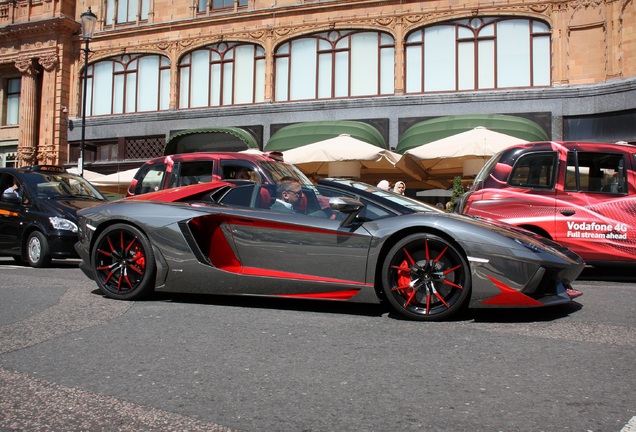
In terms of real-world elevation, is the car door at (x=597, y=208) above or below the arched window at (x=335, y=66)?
below

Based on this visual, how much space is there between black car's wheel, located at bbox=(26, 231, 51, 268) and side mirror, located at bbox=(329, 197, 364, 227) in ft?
20.9

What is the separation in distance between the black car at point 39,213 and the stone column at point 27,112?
61.6ft

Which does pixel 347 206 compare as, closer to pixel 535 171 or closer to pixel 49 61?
pixel 535 171

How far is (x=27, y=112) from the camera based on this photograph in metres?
28.2

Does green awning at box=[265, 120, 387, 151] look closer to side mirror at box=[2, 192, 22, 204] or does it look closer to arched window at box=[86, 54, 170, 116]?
arched window at box=[86, 54, 170, 116]

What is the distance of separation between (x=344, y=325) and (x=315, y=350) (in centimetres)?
79

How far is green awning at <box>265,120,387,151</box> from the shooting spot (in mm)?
21156

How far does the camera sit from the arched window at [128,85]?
84.8ft

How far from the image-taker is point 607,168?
317 inches

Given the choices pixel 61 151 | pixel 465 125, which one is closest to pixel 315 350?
pixel 465 125

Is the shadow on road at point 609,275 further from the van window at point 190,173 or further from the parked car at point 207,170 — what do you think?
the van window at point 190,173

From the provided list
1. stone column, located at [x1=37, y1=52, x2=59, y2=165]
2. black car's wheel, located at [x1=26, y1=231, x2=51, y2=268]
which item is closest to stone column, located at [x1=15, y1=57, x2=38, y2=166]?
stone column, located at [x1=37, y1=52, x2=59, y2=165]

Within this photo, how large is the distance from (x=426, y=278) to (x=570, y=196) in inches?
158

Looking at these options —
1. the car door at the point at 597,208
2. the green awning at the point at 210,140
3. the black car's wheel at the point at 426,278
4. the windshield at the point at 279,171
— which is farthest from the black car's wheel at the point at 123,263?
the green awning at the point at 210,140
